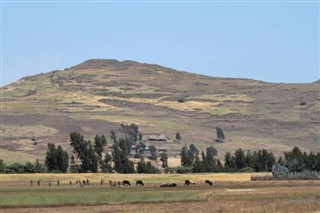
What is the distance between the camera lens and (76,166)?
537 feet

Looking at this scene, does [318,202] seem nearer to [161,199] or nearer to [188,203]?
[188,203]

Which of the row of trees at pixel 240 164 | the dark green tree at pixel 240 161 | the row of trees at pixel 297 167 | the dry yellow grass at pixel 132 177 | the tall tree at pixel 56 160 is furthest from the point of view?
the dark green tree at pixel 240 161

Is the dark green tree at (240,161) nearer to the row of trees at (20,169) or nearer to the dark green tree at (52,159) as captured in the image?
the dark green tree at (52,159)

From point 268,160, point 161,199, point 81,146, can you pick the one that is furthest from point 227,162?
point 161,199

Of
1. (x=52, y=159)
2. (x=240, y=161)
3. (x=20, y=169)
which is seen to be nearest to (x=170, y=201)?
(x=20, y=169)

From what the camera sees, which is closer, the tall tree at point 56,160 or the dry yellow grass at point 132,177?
the dry yellow grass at point 132,177

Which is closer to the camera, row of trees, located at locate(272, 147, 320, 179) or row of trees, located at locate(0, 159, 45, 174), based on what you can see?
row of trees, located at locate(272, 147, 320, 179)

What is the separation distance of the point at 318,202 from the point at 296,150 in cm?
9578

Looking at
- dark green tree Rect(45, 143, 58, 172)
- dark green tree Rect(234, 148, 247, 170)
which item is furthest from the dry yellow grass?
dark green tree Rect(234, 148, 247, 170)

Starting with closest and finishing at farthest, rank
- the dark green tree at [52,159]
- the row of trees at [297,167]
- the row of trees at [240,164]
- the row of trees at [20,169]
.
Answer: the row of trees at [297,167] < the row of trees at [20,169] < the dark green tree at [52,159] < the row of trees at [240,164]

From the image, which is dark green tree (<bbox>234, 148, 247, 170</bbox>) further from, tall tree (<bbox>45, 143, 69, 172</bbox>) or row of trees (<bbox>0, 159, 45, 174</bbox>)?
row of trees (<bbox>0, 159, 45, 174</bbox>)

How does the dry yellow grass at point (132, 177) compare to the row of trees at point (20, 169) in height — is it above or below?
below

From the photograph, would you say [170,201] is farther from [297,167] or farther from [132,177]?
[297,167]

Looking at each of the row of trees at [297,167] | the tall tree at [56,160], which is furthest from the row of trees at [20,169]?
the row of trees at [297,167]
